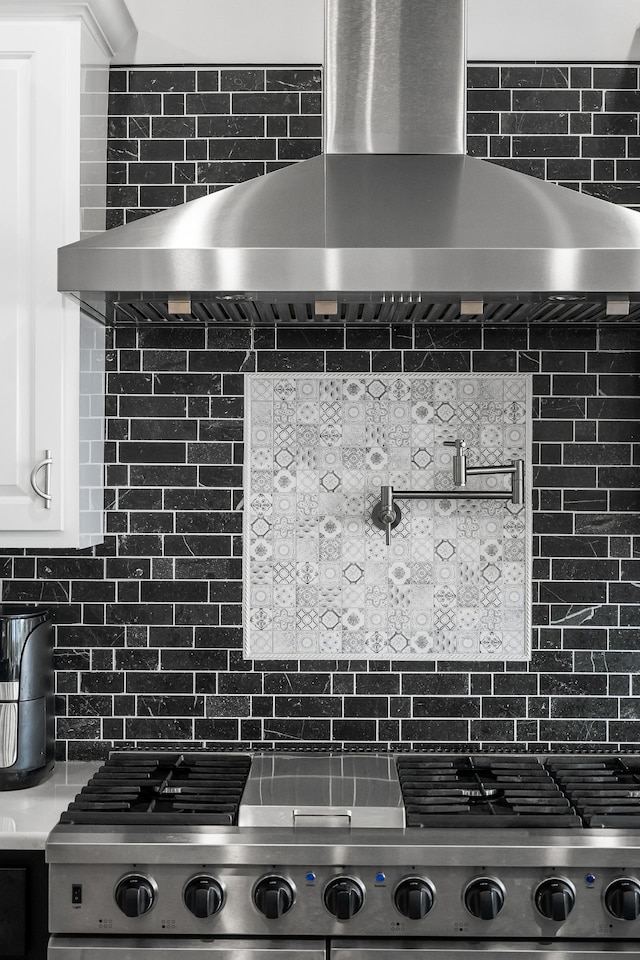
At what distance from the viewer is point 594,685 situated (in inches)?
91.4

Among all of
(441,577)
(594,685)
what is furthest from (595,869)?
(441,577)

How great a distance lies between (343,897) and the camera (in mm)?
1701

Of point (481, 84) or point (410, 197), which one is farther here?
point (481, 84)

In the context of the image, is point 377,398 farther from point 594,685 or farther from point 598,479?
point 594,685

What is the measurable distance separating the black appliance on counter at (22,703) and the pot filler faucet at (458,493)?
2.95 feet

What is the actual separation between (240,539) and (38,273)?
2.73 ft

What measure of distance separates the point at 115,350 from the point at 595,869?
65.4 inches

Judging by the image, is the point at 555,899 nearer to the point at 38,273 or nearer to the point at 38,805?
the point at 38,805

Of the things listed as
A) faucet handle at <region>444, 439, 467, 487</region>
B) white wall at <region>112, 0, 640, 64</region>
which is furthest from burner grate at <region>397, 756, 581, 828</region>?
white wall at <region>112, 0, 640, 64</region>

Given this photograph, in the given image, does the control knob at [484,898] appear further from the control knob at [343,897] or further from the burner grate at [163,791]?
the burner grate at [163,791]

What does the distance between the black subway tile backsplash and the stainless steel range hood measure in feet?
1.02

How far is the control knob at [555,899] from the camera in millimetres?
1691

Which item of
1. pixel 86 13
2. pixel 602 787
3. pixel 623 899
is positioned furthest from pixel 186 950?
pixel 86 13

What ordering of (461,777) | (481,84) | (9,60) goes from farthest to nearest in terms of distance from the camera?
(481,84) → (461,777) → (9,60)
